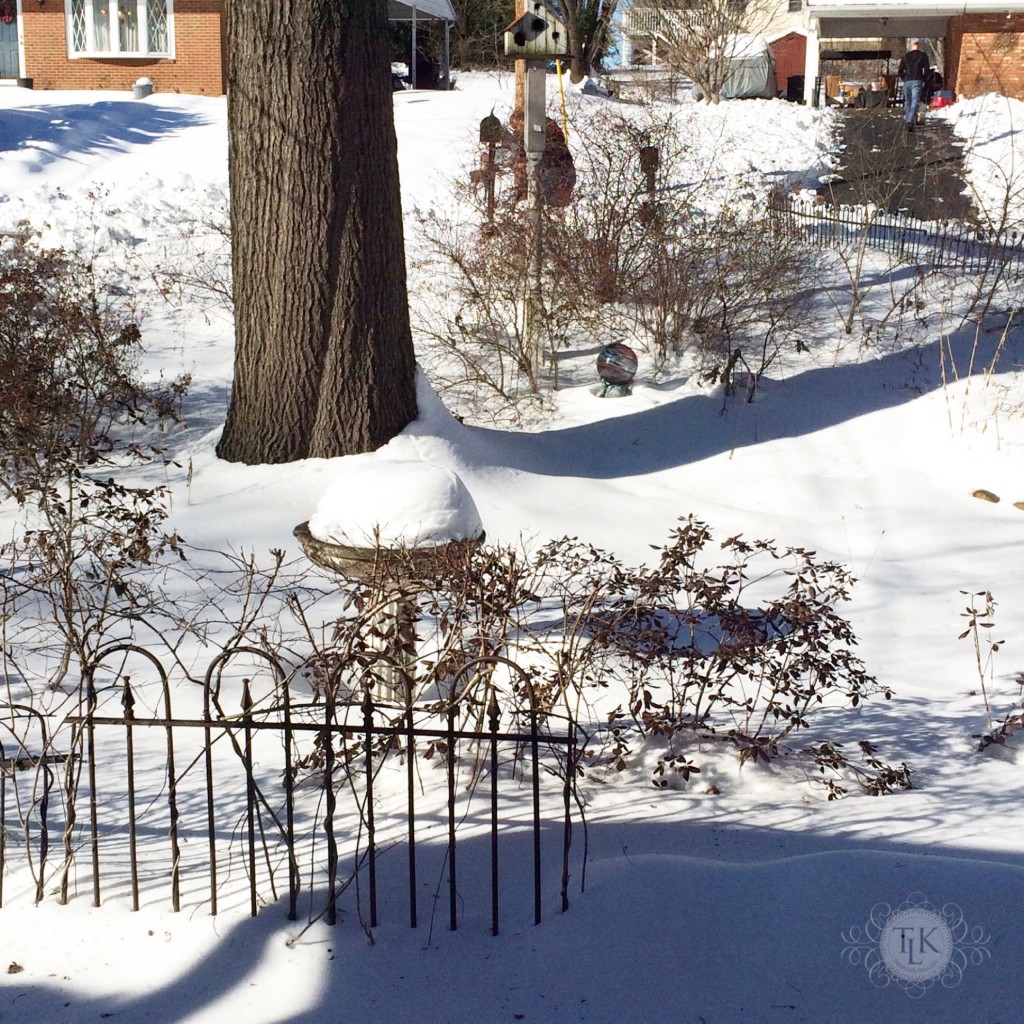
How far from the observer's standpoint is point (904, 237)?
14383 millimetres

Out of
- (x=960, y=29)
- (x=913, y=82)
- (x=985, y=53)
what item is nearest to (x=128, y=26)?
(x=913, y=82)

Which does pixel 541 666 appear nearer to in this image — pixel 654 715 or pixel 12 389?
pixel 654 715

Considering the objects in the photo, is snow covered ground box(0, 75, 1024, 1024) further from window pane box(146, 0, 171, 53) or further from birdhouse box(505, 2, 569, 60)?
window pane box(146, 0, 171, 53)

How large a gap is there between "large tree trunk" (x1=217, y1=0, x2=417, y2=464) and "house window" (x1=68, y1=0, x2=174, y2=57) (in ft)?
71.5

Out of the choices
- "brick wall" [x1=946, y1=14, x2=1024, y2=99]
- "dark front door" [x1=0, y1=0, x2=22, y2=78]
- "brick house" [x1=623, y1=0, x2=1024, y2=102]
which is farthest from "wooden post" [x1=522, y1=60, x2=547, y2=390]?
"brick wall" [x1=946, y1=14, x2=1024, y2=99]

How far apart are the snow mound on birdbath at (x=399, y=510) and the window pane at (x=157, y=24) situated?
25563 mm

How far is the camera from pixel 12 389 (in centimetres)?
745

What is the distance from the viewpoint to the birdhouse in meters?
9.98

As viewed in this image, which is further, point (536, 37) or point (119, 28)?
point (119, 28)

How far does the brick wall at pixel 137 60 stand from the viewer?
88.5 feet

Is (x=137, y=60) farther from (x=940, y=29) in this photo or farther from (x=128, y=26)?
(x=940, y=29)

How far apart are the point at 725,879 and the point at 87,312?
25.0 feet

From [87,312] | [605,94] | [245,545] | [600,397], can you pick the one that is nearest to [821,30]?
[605,94]

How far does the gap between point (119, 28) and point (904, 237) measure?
20143mm
